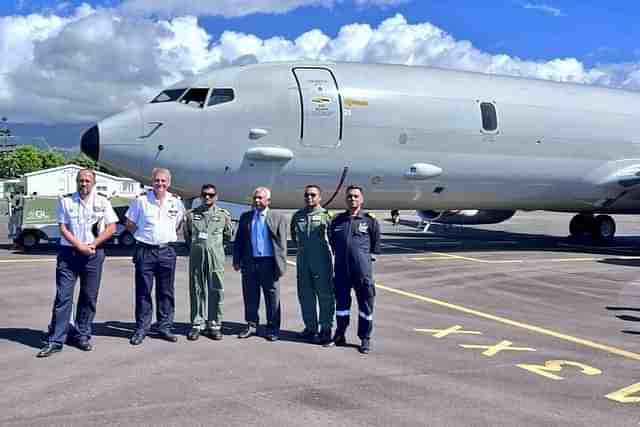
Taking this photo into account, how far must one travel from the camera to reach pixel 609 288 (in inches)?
466

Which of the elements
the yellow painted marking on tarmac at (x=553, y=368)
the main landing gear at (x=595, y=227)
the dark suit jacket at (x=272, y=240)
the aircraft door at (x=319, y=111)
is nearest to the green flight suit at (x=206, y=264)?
the dark suit jacket at (x=272, y=240)

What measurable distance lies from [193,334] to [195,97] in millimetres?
7778

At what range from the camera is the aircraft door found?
14.2 metres

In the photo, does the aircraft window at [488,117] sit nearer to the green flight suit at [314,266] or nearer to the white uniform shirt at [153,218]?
the green flight suit at [314,266]

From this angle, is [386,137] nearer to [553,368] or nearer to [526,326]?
[526,326]

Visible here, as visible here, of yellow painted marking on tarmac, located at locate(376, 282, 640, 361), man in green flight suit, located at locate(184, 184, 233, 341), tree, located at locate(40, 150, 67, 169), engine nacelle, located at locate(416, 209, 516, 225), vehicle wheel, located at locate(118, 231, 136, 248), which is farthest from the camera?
tree, located at locate(40, 150, 67, 169)

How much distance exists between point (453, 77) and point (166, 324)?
38.2 feet

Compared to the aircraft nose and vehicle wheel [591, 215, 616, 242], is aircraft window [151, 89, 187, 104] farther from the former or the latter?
vehicle wheel [591, 215, 616, 242]

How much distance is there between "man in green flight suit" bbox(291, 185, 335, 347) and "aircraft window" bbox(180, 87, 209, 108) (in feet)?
23.2

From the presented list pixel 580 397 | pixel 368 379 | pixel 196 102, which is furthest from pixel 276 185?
pixel 580 397

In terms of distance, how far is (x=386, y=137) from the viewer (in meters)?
14.9

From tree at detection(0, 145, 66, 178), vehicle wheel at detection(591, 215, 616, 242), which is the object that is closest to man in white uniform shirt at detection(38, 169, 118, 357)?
vehicle wheel at detection(591, 215, 616, 242)

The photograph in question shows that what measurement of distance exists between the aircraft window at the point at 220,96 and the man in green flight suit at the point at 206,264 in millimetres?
6541

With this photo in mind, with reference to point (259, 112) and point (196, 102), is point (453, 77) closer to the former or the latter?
point (259, 112)
